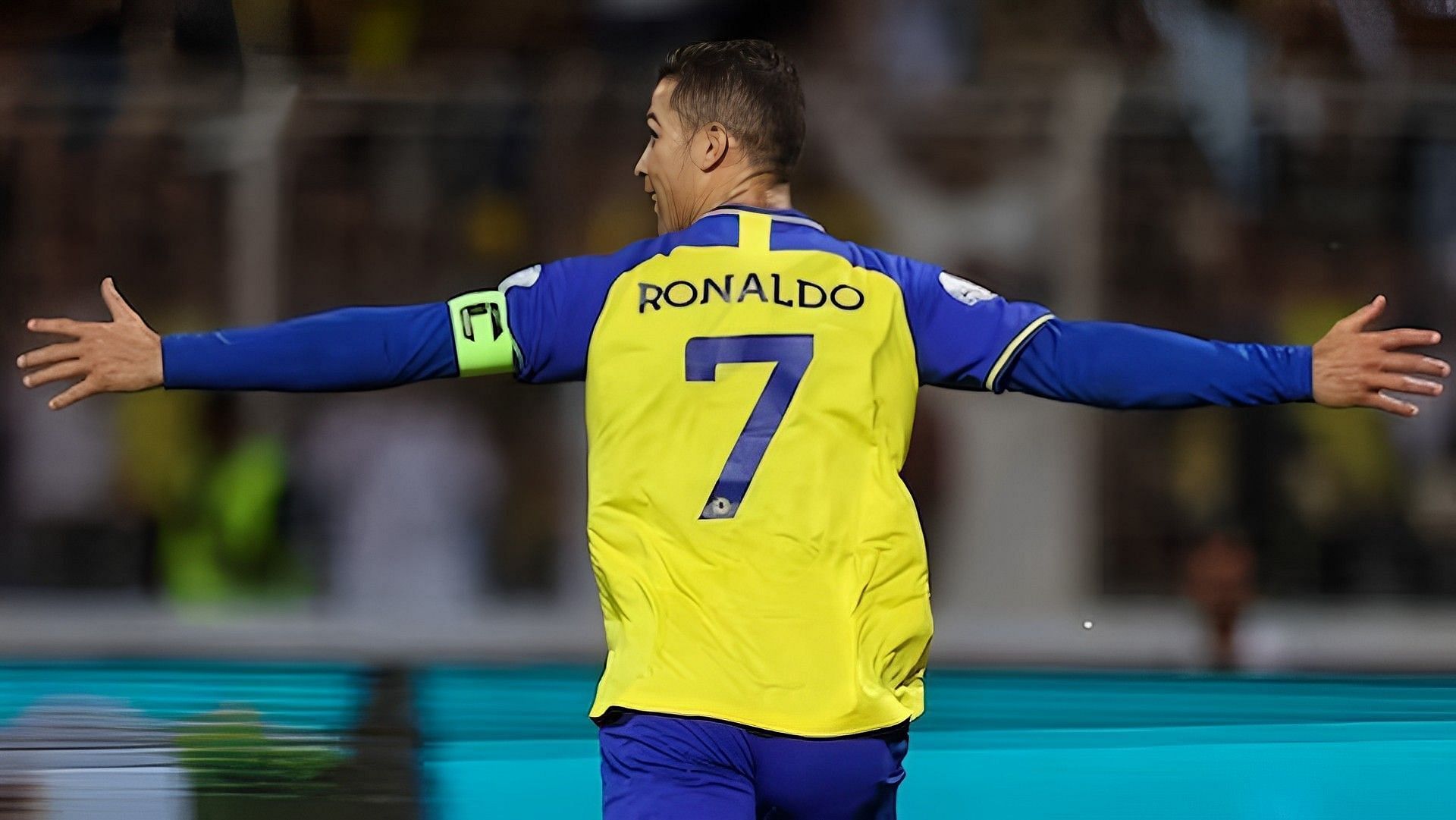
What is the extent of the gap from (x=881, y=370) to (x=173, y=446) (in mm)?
5987

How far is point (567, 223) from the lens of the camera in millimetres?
7719

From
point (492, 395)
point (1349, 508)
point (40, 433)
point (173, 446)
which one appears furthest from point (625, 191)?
point (1349, 508)

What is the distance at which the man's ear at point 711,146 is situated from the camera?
2.40m

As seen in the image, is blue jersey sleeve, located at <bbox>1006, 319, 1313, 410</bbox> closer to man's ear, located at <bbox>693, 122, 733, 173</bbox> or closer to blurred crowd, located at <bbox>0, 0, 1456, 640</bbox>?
man's ear, located at <bbox>693, 122, 733, 173</bbox>

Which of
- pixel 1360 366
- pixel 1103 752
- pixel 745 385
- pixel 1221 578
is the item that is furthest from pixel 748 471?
pixel 1221 578

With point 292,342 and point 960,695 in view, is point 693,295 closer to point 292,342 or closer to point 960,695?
point 292,342

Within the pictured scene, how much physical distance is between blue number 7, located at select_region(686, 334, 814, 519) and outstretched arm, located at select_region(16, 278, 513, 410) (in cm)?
27

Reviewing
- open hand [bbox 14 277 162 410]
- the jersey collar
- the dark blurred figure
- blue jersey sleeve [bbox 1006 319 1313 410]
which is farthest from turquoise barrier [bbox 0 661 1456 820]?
the dark blurred figure

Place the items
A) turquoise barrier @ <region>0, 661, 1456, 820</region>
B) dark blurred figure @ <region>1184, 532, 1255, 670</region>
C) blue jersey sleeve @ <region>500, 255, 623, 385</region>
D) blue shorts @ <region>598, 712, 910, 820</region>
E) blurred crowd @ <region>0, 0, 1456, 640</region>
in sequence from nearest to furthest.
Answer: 1. blue shorts @ <region>598, 712, 910, 820</region>
2. blue jersey sleeve @ <region>500, 255, 623, 385</region>
3. turquoise barrier @ <region>0, 661, 1456, 820</region>
4. blurred crowd @ <region>0, 0, 1456, 640</region>
5. dark blurred figure @ <region>1184, 532, 1255, 670</region>

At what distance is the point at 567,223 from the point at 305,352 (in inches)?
213

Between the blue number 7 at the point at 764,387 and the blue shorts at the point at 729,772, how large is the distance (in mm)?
270

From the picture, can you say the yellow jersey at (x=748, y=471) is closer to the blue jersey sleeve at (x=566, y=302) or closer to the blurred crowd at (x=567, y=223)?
the blue jersey sleeve at (x=566, y=302)

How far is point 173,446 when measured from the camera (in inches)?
306

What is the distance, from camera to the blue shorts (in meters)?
2.21
